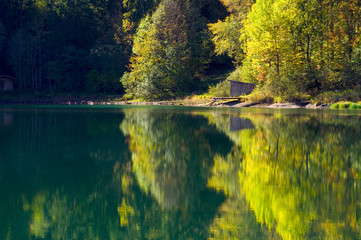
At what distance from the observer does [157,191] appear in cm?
721

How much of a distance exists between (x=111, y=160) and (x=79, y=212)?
167 inches

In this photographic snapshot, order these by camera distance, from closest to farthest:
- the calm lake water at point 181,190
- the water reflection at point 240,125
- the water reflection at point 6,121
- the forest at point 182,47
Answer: the calm lake water at point 181,190 < the water reflection at point 240,125 < the water reflection at point 6,121 < the forest at point 182,47

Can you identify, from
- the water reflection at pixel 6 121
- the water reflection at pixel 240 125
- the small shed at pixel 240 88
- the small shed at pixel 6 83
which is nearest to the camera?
the water reflection at pixel 240 125

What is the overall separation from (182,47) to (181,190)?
48.4m

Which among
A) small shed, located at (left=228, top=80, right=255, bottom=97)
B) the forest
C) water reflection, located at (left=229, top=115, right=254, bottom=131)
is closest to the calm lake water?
water reflection, located at (left=229, top=115, right=254, bottom=131)

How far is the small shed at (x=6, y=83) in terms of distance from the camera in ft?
204

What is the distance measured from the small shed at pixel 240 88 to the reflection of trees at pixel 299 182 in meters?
29.0

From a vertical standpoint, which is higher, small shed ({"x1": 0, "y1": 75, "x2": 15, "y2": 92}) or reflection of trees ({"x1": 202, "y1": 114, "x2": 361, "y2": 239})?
small shed ({"x1": 0, "y1": 75, "x2": 15, "y2": 92})

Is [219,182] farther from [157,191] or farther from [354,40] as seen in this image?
[354,40]

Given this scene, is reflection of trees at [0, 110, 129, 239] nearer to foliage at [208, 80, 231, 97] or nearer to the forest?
the forest

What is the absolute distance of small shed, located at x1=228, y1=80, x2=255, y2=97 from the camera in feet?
142

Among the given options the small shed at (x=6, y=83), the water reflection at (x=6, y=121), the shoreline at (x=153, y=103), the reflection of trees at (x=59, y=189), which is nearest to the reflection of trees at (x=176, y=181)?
the reflection of trees at (x=59, y=189)

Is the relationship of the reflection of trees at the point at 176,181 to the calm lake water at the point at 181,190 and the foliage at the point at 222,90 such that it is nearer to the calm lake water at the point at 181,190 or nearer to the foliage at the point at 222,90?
the calm lake water at the point at 181,190

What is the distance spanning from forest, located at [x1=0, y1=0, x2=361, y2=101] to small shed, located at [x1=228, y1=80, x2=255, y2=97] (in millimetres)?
1270
